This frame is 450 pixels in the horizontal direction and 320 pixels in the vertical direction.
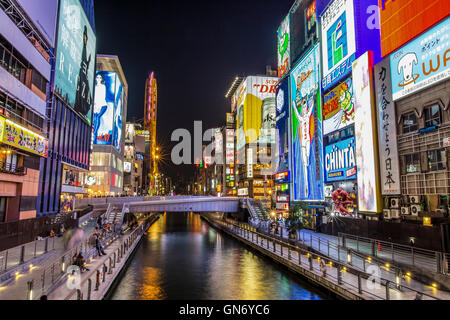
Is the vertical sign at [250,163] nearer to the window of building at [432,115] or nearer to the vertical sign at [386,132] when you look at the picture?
the vertical sign at [386,132]

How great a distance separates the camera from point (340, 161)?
37.4m

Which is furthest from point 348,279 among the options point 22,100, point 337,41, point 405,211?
point 337,41

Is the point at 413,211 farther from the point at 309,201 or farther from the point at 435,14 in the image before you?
the point at 309,201

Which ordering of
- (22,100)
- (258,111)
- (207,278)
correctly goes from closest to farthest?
(207,278) → (22,100) → (258,111)

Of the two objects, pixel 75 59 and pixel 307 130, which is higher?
pixel 75 59

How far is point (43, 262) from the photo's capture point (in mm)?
21156

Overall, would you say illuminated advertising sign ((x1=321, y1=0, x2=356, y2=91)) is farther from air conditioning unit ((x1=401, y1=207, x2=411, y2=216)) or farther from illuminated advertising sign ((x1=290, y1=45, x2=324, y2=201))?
air conditioning unit ((x1=401, y1=207, x2=411, y2=216))

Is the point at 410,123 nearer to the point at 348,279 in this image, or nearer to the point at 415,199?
the point at 415,199

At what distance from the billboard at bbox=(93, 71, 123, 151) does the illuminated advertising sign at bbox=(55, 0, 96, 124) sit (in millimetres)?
24803

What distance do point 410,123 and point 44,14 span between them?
3879 centimetres

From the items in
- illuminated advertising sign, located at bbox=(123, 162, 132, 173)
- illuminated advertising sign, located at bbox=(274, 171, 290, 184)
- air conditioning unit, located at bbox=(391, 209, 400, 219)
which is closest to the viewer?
air conditioning unit, located at bbox=(391, 209, 400, 219)

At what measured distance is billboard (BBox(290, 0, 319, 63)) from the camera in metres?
49.9

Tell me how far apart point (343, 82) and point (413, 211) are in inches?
740

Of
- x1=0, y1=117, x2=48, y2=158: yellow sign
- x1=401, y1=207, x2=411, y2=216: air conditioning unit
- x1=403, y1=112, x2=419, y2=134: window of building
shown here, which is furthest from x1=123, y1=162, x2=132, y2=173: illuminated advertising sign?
x1=401, y1=207, x2=411, y2=216: air conditioning unit
